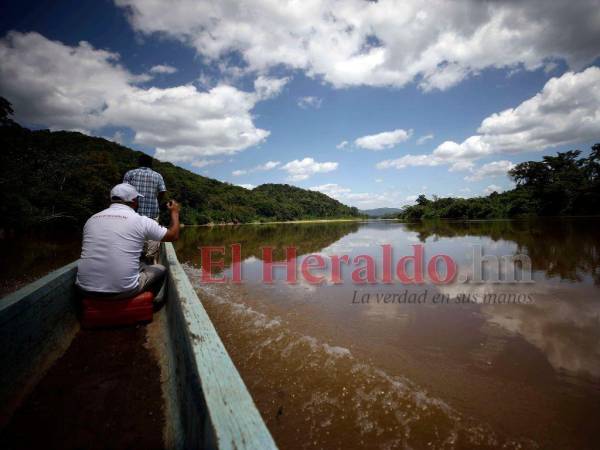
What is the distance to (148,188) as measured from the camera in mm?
4820

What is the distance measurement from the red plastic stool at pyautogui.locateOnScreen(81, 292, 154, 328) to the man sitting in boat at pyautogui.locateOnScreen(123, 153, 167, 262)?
6.45 ft

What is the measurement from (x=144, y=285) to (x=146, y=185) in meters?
2.54

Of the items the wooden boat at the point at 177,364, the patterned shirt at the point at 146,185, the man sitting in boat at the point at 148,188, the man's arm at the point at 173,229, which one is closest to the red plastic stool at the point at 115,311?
the wooden boat at the point at 177,364

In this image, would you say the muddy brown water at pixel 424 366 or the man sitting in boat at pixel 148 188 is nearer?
the muddy brown water at pixel 424 366

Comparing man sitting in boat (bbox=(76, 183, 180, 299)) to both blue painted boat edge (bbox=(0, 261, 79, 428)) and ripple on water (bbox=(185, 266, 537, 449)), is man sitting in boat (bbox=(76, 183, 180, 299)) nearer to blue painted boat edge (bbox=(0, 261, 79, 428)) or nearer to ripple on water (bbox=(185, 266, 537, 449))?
blue painted boat edge (bbox=(0, 261, 79, 428))

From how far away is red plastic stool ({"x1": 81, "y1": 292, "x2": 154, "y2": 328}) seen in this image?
2.67 metres

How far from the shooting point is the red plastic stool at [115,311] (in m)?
2.67

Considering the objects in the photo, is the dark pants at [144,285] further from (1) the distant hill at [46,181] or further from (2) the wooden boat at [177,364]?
(1) the distant hill at [46,181]

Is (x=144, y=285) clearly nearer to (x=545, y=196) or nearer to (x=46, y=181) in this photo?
(x=46, y=181)

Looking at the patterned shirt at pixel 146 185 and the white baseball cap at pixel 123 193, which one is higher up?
the patterned shirt at pixel 146 185

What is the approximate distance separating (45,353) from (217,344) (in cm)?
181

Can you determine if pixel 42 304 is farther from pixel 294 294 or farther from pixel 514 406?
pixel 294 294

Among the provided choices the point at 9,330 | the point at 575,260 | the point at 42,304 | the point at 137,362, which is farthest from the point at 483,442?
the point at 575,260

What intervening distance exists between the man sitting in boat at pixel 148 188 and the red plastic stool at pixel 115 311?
1967 millimetres
